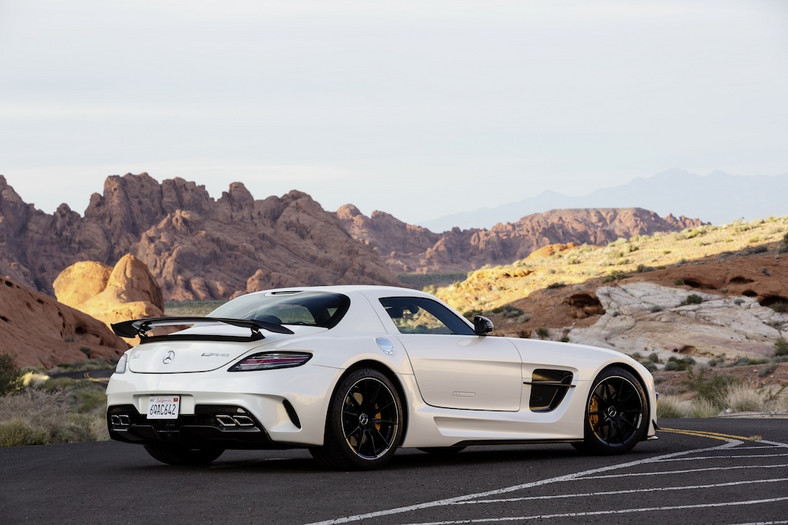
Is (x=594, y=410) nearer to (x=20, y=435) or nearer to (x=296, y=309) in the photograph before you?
(x=296, y=309)

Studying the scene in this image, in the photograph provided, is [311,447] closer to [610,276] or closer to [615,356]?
[615,356]

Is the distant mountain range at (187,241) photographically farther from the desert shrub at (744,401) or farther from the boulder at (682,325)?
the desert shrub at (744,401)

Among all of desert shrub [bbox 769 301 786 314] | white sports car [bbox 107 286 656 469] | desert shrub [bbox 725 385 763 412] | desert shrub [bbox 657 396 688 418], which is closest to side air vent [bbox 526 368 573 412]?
white sports car [bbox 107 286 656 469]

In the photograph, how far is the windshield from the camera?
9.40m

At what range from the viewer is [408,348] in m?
9.52

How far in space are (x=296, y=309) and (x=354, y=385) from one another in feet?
3.01

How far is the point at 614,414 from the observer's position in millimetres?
10914

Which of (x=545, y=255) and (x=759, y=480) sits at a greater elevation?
(x=545, y=255)

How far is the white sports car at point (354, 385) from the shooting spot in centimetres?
867

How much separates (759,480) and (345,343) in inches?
129

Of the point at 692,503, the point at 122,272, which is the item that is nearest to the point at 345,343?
the point at 692,503

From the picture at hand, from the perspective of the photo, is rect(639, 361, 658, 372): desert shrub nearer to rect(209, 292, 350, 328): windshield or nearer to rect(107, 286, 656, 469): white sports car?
rect(107, 286, 656, 469): white sports car

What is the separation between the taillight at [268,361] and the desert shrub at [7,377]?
17.7 meters

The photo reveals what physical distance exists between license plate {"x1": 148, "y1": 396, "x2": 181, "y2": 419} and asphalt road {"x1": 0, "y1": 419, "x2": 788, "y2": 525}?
0.49 meters
